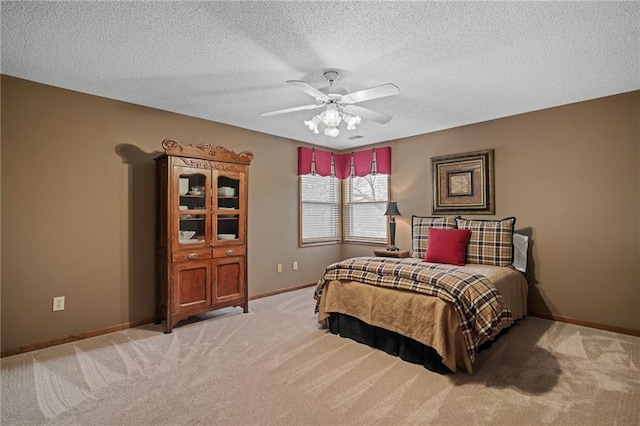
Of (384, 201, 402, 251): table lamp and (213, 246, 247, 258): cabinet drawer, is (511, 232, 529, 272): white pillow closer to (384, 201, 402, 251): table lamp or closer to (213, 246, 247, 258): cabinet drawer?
(384, 201, 402, 251): table lamp

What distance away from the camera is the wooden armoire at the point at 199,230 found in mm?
3469

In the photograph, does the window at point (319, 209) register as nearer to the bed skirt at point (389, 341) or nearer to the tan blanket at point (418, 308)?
the tan blanket at point (418, 308)

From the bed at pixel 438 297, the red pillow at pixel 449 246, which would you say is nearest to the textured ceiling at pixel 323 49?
the red pillow at pixel 449 246

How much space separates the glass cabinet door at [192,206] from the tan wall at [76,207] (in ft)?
1.47

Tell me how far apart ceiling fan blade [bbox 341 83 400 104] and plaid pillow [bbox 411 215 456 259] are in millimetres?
2284

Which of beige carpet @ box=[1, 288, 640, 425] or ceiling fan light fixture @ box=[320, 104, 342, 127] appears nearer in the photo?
beige carpet @ box=[1, 288, 640, 425]

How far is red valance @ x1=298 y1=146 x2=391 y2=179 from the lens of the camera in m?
5.29

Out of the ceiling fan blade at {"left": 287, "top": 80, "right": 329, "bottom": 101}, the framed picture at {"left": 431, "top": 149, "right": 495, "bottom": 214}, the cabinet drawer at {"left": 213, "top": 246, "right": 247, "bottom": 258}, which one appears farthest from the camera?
the framed picture at {"left": 431, "top": 149, "right": 495, "bottom": 214}

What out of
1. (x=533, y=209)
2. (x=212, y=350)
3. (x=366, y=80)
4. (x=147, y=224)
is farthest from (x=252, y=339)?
(x=533, y=209)

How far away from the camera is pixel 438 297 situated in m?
2.58

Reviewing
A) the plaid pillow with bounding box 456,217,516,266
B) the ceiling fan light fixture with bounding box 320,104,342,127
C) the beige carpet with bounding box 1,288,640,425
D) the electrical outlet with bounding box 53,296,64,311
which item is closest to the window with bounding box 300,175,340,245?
the beige carpet with bounding box 1,288,640,425

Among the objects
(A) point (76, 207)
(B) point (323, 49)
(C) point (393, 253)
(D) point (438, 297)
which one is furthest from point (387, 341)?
(A) point (76, 207)

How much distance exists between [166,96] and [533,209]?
4275mm

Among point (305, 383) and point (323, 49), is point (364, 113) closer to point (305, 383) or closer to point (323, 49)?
point (323, 49)
